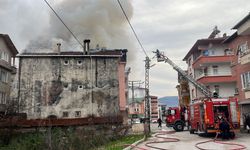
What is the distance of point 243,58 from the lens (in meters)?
27.2

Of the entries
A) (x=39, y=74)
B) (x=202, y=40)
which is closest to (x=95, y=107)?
(x=39, y=74)

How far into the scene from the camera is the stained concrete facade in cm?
3797

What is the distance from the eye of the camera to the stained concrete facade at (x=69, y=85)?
37969 millimetres

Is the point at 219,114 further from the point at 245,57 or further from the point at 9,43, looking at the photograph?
the point at 9,43

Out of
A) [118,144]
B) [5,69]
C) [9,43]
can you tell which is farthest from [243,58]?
[9,43]

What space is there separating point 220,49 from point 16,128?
28572 mm

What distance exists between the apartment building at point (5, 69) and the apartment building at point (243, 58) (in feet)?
87.3

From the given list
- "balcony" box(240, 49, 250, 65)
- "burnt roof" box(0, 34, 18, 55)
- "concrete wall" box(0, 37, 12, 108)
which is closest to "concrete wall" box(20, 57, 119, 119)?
"concrete wall" box(0, 37, 12, 108)

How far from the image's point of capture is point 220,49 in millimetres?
43344

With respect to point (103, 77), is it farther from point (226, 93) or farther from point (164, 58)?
point (226, 93)

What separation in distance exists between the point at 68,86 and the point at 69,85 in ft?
0.59

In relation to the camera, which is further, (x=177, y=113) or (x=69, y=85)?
(x=69, y=85)

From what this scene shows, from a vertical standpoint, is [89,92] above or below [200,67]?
below

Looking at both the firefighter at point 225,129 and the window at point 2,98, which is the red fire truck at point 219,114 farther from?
the window at point 2,98
